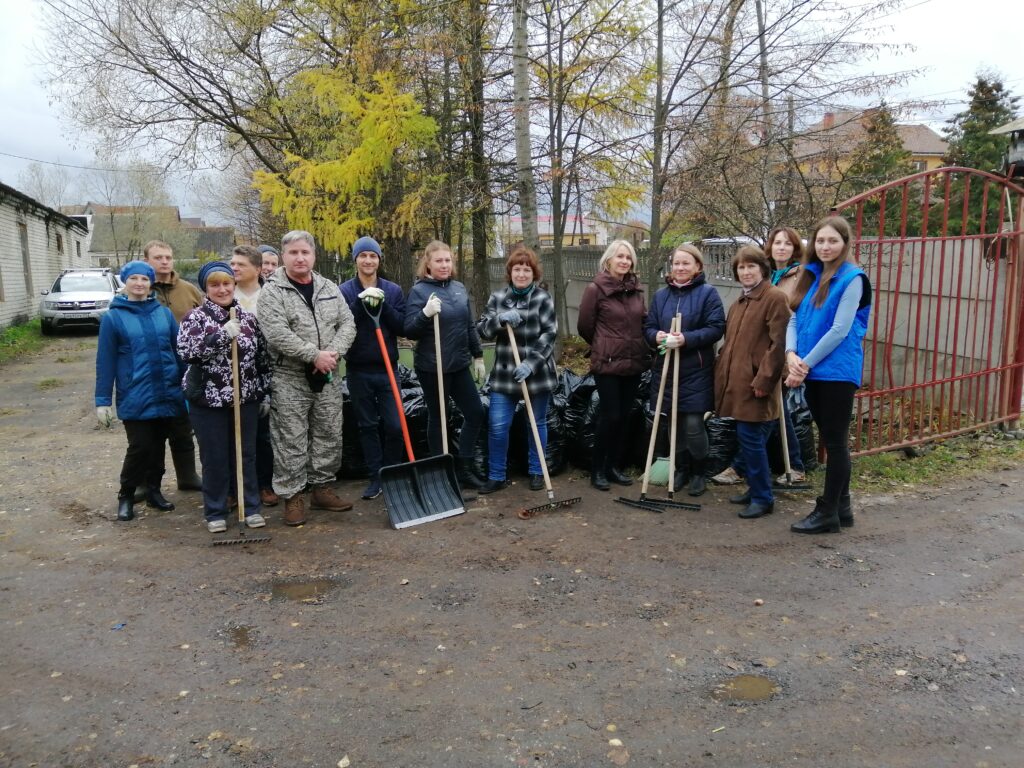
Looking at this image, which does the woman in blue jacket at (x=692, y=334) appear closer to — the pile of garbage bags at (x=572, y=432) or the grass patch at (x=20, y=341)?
the pile of garbage bags at (x=572, y=432)

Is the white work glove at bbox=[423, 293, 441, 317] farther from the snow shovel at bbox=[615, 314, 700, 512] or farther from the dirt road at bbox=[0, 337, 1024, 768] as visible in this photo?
the snow shovel at bbox=[615, 314, 700, 512]

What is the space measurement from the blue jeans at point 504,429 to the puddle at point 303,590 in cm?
165

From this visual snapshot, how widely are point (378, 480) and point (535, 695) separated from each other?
2682 millimetres

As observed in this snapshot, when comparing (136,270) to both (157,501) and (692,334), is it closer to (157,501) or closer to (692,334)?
(157,501)

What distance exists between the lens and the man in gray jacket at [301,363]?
4.40 meters

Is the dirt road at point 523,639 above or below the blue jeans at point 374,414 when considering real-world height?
below

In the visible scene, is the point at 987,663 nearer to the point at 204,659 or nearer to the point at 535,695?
the point at 535,695

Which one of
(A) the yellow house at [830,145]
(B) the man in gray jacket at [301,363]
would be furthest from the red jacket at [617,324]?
(A) the yellow house at [830,145]

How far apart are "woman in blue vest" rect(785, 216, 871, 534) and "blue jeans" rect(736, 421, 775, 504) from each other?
1.12 feet

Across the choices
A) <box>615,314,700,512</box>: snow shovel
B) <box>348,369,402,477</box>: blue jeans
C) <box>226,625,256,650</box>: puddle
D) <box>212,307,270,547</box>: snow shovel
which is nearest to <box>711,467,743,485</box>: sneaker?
<box>615,314,700,512</box>: snow shovel

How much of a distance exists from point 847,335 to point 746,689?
210 cm

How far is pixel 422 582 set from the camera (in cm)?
373

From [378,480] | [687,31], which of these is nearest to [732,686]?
[378,480]

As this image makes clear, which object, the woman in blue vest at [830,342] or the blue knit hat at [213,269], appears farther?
the blue knit hat at [213,269]
